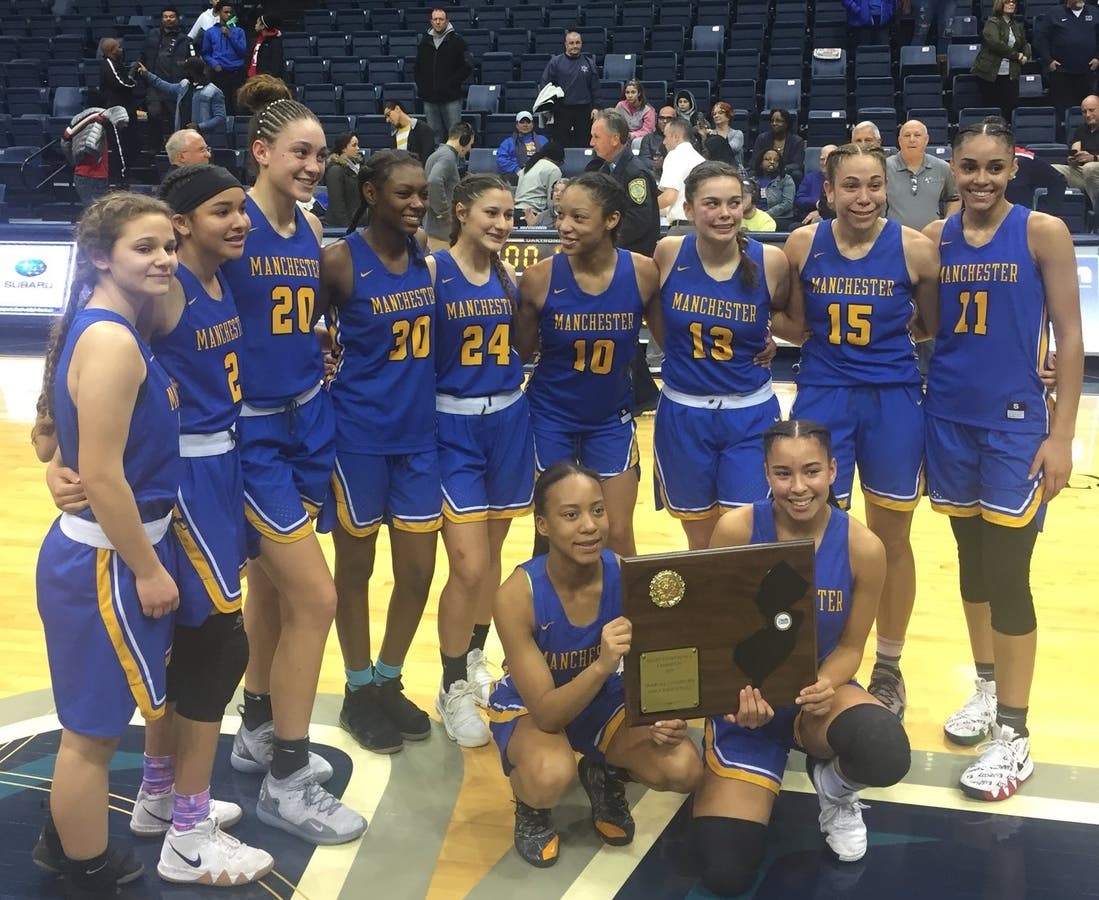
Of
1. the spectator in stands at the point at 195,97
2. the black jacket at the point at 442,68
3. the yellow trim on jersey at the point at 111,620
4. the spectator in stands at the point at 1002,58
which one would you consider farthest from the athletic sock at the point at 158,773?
the spectator in stands at the point at 1002,58

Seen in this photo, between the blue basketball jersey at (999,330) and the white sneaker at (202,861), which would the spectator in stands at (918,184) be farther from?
the white sneaker at (202,861)

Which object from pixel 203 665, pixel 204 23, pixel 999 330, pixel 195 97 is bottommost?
pixel 203 665

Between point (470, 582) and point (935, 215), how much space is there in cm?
522

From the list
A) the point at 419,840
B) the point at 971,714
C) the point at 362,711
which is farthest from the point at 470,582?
the point at 971,714

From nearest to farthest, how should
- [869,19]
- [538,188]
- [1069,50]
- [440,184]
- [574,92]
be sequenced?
[440,184] → [538,188] → [1069,50] → [574,92] → [869,19]

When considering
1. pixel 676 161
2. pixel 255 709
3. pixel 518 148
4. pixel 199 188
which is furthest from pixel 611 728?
pixel 518 148

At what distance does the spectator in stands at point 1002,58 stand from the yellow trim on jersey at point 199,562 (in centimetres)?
1001

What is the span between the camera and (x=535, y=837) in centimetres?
312

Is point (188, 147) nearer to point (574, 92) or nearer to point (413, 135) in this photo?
point (413, 135)

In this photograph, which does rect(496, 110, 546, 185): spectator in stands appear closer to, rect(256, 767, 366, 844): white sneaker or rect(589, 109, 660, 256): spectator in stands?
rect(589, 109, 660, 256): spectator in stands

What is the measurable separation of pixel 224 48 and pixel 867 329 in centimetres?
1091

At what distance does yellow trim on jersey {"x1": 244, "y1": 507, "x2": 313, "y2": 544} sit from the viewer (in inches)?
123

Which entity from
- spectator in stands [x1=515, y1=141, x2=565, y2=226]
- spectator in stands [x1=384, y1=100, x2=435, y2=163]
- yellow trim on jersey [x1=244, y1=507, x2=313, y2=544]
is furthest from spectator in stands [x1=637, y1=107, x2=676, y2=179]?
yellow trim on jersey [x1=244, y1=507, x2=313, y2=544]

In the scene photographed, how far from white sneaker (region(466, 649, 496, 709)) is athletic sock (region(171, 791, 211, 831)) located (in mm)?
1097
